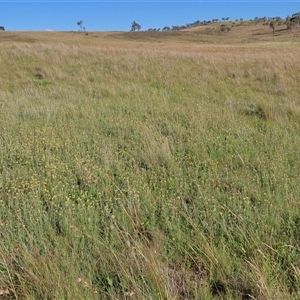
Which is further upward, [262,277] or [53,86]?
[53,86]

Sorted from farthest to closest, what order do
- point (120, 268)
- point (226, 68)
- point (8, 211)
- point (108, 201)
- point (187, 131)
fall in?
point (226, 68) < point (187, 131) < point (108, 201) < point (8, 211) < point (120, 268)

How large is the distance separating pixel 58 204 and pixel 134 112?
4.01 m

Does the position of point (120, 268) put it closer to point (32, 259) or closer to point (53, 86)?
point (32, 259)

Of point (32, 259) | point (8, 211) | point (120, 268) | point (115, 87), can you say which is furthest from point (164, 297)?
point (115, 87)

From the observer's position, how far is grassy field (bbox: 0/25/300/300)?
7.09 ft

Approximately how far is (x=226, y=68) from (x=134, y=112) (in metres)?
7.50

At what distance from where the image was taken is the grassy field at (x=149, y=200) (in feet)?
7.09

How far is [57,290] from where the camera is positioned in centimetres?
202

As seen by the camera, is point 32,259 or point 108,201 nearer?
point 32,259

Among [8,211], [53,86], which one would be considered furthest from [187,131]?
[53,86]

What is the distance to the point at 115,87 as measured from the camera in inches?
375

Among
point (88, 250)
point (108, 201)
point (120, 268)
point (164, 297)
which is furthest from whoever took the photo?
point (108, 201)

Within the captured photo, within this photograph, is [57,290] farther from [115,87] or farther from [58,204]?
[115,87]

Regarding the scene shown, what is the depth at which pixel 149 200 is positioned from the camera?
10.3ft
